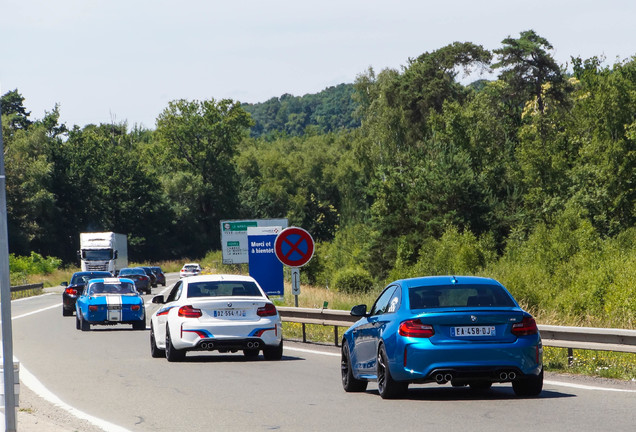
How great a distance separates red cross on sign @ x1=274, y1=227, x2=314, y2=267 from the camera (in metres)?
24.5

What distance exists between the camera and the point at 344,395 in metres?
13.3

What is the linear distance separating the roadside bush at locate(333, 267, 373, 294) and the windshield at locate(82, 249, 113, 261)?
56.7 feet

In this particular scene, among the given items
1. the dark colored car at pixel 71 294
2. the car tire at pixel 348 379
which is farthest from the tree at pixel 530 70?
the car tire at pixel 348 379

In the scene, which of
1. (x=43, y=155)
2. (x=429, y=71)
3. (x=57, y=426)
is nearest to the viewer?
(x=57, y=426)

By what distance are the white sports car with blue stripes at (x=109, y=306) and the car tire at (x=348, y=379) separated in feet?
54.8

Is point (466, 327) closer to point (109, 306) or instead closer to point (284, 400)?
point (284, 400)

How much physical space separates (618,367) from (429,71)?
6284cm

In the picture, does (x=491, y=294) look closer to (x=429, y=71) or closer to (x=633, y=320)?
(x=633, y=320)

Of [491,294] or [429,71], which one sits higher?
[429,71]

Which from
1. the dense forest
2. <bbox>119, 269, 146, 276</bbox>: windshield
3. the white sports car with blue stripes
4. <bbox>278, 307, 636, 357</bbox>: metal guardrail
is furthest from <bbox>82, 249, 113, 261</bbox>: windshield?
<bbox>278, 307, 636, 357</bbox>: metal guardrail

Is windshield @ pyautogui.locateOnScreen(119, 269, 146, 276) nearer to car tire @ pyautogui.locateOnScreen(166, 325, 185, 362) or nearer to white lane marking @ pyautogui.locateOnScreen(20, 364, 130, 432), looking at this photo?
car tire @ pyautogui.locateOnScreen(166, 325, 185, 362)

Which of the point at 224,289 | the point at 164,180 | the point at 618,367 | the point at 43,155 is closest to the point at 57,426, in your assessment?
the point at 618,367

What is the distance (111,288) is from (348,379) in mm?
18379

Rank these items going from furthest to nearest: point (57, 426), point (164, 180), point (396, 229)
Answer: point (164, 180)
point (396, 229)
point (57, 426)
